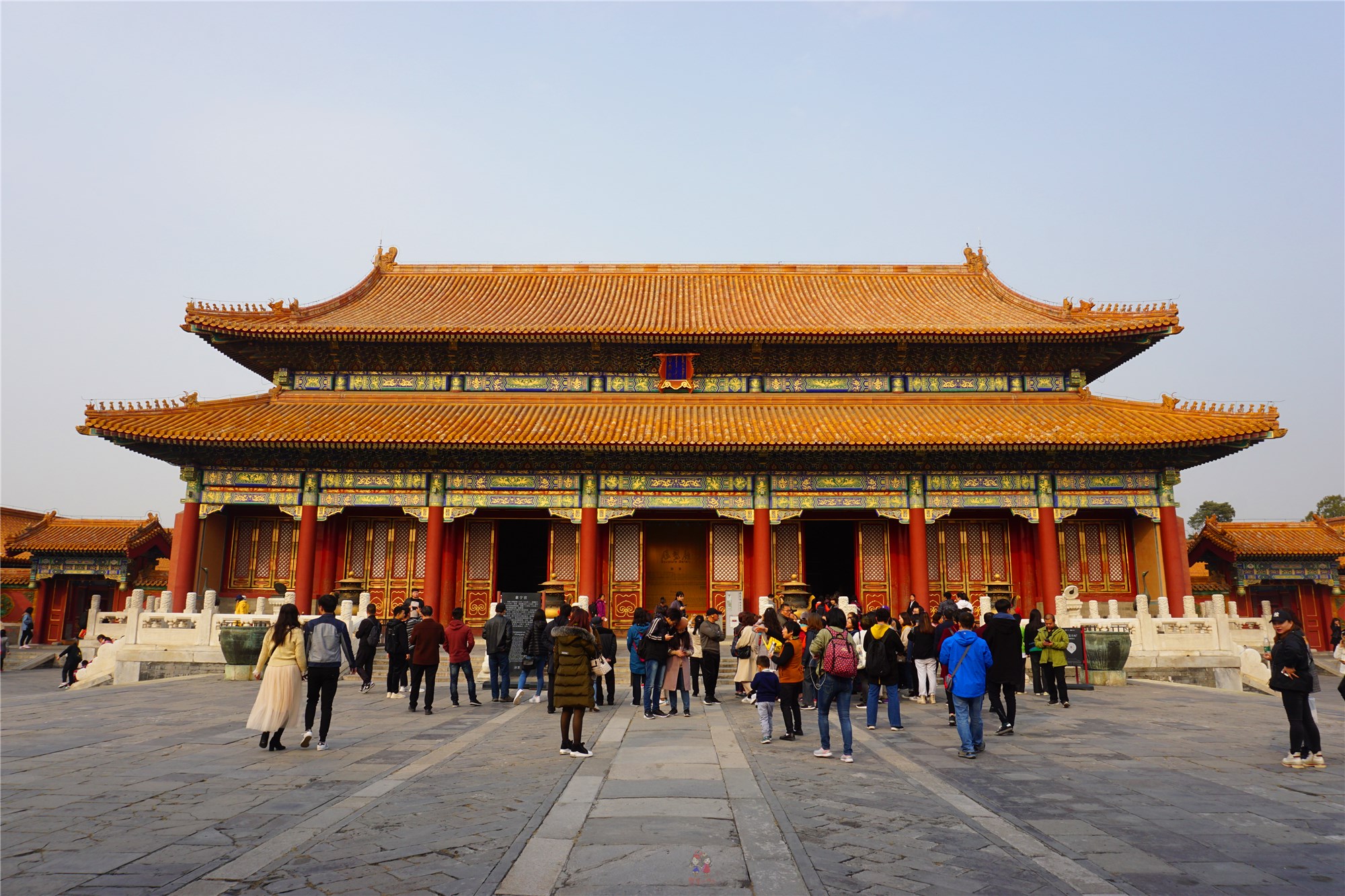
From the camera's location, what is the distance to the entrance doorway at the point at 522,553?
22.5 m

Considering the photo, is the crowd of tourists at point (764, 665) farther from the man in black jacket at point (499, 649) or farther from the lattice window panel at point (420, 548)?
the lattice window panel at point (420, 548)

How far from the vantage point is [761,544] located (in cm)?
2027

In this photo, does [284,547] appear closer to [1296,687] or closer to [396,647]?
[396,647]

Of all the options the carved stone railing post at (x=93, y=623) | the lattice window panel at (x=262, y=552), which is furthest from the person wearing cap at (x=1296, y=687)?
the carved stone railing post at (x=93, y=623)

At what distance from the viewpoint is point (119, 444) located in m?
19.5

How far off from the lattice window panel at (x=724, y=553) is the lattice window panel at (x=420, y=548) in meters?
7.81

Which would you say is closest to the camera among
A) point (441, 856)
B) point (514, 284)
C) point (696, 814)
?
point (441, 856)

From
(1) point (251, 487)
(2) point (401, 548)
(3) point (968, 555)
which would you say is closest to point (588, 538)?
(2) point (401, 548)

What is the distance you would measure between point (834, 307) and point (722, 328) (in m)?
4.70

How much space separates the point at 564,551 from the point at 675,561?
3163 mm

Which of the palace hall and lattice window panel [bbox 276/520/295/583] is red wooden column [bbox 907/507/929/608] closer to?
the palace hall

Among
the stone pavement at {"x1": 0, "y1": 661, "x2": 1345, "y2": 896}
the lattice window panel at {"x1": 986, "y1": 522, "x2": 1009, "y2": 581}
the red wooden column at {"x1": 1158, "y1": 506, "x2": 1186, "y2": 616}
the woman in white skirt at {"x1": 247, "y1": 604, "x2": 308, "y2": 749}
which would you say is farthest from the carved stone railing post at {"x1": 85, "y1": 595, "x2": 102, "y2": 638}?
the red wooden column at {"x1": 1158, "y1": 506, "x2": 1186, "y2": 616}

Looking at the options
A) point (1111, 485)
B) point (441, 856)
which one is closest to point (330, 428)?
point (441, 856)

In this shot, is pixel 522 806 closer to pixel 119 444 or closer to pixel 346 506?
pixel 346 506
